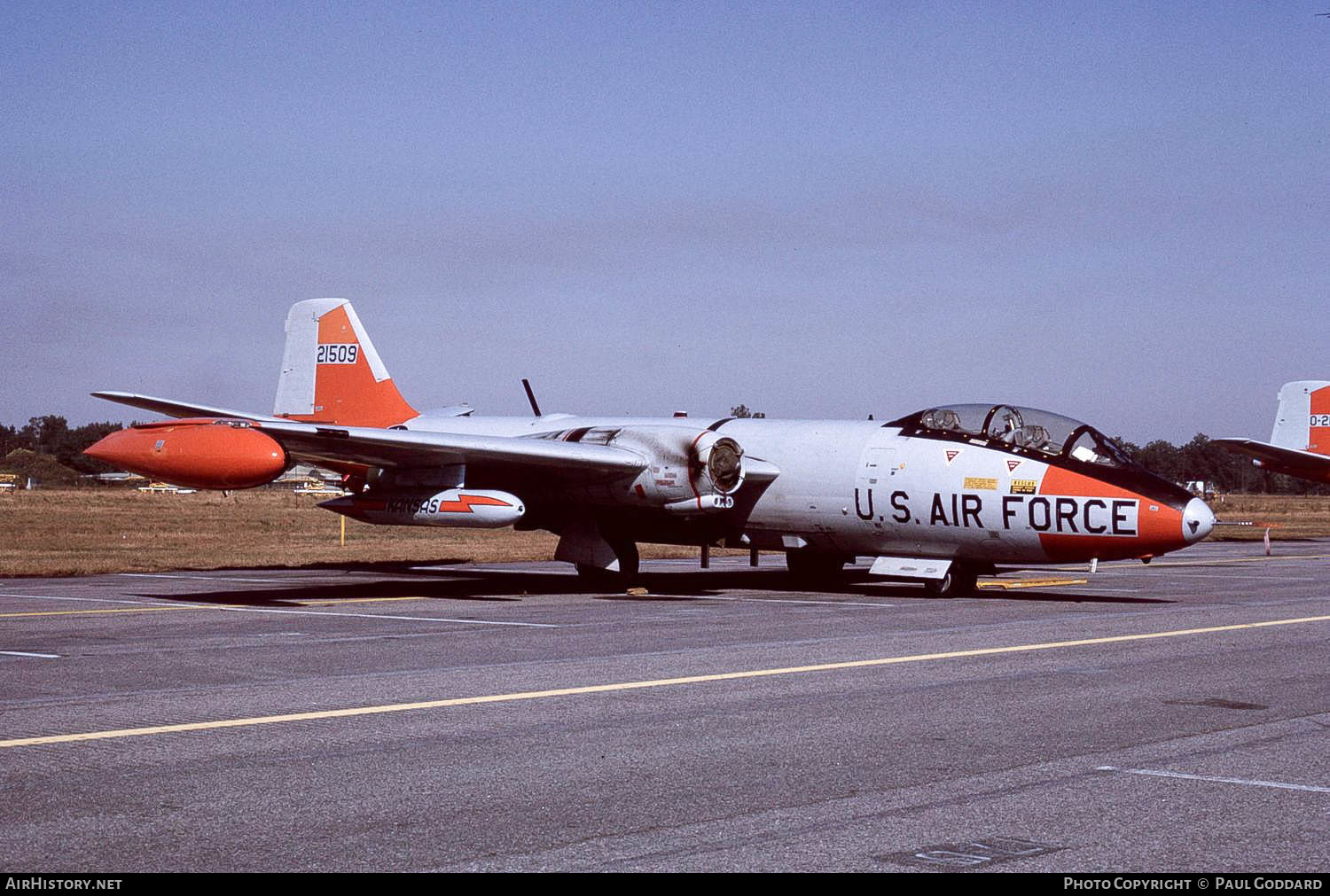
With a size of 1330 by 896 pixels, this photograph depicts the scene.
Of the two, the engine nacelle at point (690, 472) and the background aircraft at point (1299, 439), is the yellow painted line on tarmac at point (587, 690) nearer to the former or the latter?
the engine nacelle at point (690, 472)

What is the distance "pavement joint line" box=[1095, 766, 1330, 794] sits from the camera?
7.84 metres

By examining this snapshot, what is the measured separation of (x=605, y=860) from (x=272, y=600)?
16471 millimetres

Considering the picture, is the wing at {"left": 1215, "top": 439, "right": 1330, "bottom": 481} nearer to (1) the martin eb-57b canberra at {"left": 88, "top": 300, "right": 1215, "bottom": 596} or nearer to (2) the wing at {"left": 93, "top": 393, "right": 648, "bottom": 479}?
(1) the martin eb-57b canberra at {"left": 88, "top": 300, "right": 1215, "bottom": 596}

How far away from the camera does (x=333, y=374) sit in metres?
29.7

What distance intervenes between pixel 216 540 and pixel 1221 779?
Result: 39.0m

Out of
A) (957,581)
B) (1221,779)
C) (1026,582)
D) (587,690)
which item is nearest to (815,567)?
(957,581)

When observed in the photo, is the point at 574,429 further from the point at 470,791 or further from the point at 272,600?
the point at 470,791

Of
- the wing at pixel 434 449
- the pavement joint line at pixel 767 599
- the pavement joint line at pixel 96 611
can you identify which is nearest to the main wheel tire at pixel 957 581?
the pavement joint line at pixel 767 599

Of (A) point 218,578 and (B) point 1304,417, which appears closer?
(A) point 218,578

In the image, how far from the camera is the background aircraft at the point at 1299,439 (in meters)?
46.7

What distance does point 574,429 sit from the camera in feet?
85.7

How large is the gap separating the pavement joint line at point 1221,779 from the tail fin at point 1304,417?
44737 millimetres

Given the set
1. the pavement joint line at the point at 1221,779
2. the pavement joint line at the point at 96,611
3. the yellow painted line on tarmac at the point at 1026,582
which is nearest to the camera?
the pavement joint line at the point at 1221,779

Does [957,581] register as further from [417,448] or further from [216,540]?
[216,540]
